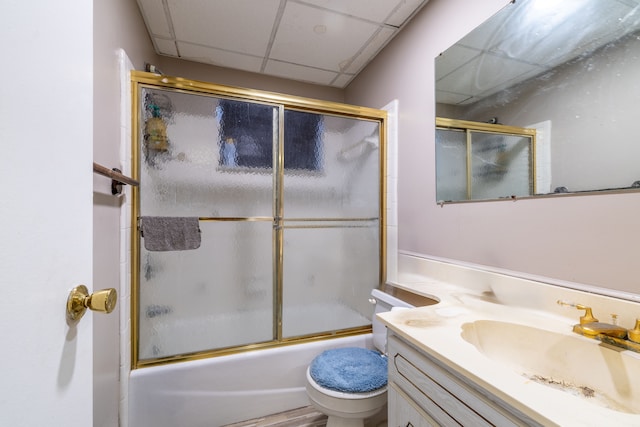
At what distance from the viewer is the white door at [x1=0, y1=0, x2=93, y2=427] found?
1.04ft

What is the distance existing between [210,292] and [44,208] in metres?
1.24

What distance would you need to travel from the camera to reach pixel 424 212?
1.54 m

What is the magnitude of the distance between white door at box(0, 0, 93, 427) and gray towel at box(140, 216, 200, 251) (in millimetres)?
897

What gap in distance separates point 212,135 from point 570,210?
1.64m

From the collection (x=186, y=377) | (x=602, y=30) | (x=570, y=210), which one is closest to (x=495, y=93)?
(x=602, y=30)

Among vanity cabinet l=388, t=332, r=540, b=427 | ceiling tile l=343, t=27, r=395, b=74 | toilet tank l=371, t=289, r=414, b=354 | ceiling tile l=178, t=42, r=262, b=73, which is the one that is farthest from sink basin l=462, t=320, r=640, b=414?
ceiling tile l=178, t=42, r=262, b=73

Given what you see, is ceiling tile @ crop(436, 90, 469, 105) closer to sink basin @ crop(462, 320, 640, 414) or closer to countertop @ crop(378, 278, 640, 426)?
countertop @ crop(378, 278, 640, 426)

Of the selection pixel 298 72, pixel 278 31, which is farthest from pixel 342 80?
pixel 278 31

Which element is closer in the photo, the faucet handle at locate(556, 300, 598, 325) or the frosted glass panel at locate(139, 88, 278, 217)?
the faucet handle at locate(556, 300, 598, 325)

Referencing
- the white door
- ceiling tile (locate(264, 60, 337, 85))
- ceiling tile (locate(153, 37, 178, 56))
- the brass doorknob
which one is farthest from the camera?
ceiling tile (locate(264, 60, 337, 85))

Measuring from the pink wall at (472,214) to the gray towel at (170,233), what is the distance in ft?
4.13

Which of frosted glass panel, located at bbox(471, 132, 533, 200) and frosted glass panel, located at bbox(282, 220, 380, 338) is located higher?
frosted glass panel, located at bbox(471, 132, 533, 200)

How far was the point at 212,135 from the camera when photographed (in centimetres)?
150

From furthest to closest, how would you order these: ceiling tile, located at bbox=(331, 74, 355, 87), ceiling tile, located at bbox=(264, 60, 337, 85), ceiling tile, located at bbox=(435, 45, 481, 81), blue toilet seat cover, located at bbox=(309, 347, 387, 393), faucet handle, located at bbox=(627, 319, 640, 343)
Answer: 1. ceiling tile, located at bbox=(331, 74, 355, 87)
2. ceiling tile, located at bbox=(264, 60, 337, 85)
3. ceiling tile, located at bbox=(435, 45, 481, 81)
4. blue toilet seat cover, located at bbox=(309, 347, 387, 393)
5. faucet handle, located at bbox=(627, 319, 640, 343)
